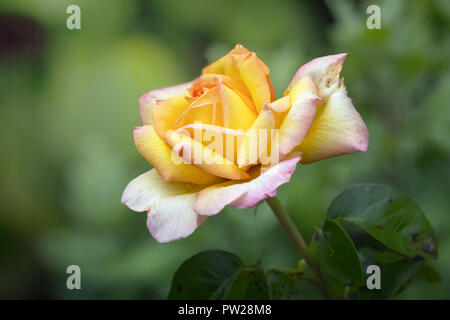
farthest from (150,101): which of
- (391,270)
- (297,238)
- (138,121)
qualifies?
(138,121)

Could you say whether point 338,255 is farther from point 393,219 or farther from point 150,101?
point 150,101

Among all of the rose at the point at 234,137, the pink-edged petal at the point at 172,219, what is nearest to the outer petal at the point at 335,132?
the rose at the point at 234,137

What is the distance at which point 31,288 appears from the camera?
4.36 ft

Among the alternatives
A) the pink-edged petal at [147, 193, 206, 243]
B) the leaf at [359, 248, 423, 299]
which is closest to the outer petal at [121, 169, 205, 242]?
the pink-edged petal at [147, 193, 206, 243]

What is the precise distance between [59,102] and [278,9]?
0.78 m

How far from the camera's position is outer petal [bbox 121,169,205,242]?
1.36 ft

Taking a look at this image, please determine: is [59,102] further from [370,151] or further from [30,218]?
[370,151]

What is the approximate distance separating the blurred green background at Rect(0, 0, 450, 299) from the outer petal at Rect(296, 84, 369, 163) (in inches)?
3.6

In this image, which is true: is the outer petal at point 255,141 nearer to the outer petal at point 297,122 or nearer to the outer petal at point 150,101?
the outer petal at point 297,122

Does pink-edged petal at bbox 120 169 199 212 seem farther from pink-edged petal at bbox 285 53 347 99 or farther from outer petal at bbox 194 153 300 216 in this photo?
pink-edged petal at bbox 285 53 347 99

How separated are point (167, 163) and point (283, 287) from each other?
181 millimetres

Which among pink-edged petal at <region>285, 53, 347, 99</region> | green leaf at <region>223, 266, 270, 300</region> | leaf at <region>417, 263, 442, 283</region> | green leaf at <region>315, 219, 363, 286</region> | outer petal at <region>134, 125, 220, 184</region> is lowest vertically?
leaf at <region>417, 263, 442, 283</region>

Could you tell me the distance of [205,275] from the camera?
0.51 m
